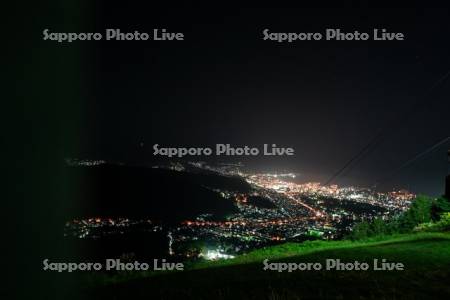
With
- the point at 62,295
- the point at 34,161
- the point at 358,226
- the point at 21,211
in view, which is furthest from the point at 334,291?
the point at 358,226

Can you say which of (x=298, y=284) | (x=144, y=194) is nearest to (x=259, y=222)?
(x=144, y=194)

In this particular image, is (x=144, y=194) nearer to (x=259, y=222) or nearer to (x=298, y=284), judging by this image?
(x=259, y=222)

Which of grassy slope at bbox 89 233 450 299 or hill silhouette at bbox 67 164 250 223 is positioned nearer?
grassy slope at bbox 89 233 450 299

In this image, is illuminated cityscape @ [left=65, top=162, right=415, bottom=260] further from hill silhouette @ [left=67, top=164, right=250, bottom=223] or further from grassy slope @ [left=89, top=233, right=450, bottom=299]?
grassy slope @ [left=89, top=233, right=450, bottom=299]

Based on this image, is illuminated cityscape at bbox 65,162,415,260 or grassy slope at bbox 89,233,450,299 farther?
illuminated cityscape at bbox 65,162,415,260

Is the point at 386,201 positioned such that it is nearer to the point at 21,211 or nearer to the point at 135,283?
the point at 21,211

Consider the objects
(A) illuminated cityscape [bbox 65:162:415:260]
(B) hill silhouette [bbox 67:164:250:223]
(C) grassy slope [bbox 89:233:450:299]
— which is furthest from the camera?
(B) hill silhouette [bbox 67:164:250:223]

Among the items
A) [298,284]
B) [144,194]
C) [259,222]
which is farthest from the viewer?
[144,194]

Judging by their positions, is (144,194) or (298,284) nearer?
(298,284)

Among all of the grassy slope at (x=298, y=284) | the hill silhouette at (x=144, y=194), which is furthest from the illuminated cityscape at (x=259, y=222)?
the grassy slope at (x=298, y=284)

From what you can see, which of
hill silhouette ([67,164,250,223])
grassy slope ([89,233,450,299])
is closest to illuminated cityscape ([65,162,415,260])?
hill silhouette ([67,164,250,223])

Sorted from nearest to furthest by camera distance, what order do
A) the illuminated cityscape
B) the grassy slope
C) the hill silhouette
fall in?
the grassy slope, the illuminated cityscape, the hill silhouette
